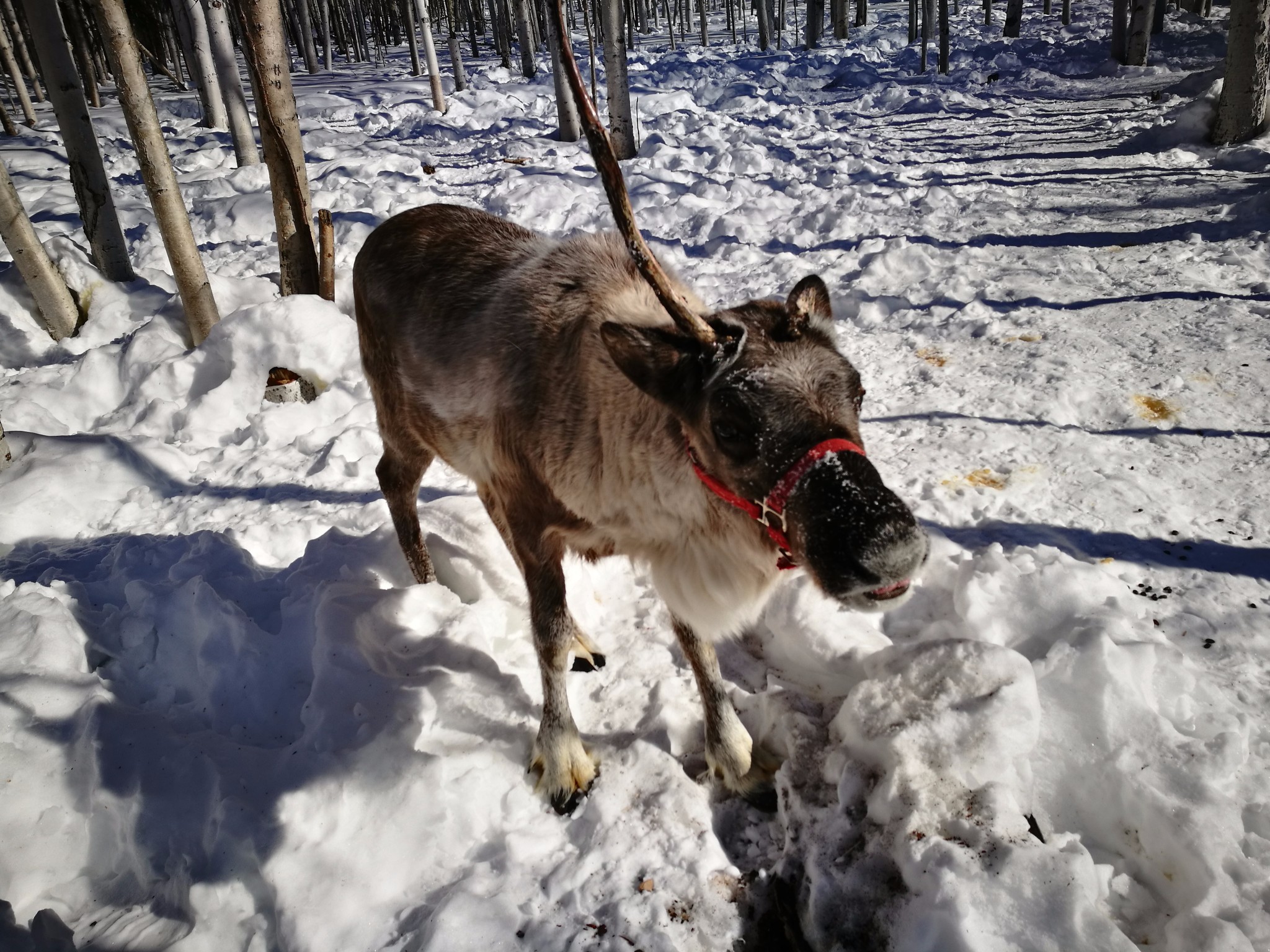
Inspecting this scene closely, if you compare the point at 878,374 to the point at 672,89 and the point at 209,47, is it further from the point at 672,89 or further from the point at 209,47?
the point at 672,89

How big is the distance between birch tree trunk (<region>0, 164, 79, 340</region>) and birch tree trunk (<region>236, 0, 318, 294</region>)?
1.78 m

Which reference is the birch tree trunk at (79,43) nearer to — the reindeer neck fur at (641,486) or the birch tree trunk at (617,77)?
the birch tree trunk at (617,77)

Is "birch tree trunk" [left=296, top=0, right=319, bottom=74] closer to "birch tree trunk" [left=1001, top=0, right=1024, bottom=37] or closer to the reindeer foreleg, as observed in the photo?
"birch tree trunk" [left=1001, top=0, right=1024, bottom=37]

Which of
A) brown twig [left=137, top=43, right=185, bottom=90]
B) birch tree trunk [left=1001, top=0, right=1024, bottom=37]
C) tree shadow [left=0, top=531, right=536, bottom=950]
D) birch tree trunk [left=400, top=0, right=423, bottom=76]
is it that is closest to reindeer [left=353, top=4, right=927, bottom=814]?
tree shadow [left=0, top=531, right=536, bottom=950]

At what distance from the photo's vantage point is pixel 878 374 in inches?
171

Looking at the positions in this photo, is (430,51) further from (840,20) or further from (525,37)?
(840,20)

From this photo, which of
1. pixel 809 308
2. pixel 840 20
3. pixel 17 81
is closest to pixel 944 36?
pixel 840 20

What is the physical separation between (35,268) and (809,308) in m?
6.41

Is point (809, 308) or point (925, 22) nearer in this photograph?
point (809, 308)

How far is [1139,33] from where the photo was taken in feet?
52.9

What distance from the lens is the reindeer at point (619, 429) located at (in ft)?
4.92

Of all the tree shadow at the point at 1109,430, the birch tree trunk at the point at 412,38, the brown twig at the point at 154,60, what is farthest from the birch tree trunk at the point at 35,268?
the birch tree trunk at the point at 412,38

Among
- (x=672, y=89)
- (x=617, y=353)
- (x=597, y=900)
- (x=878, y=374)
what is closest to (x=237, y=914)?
(x=597, y=900)

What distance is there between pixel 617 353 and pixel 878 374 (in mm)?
3158
